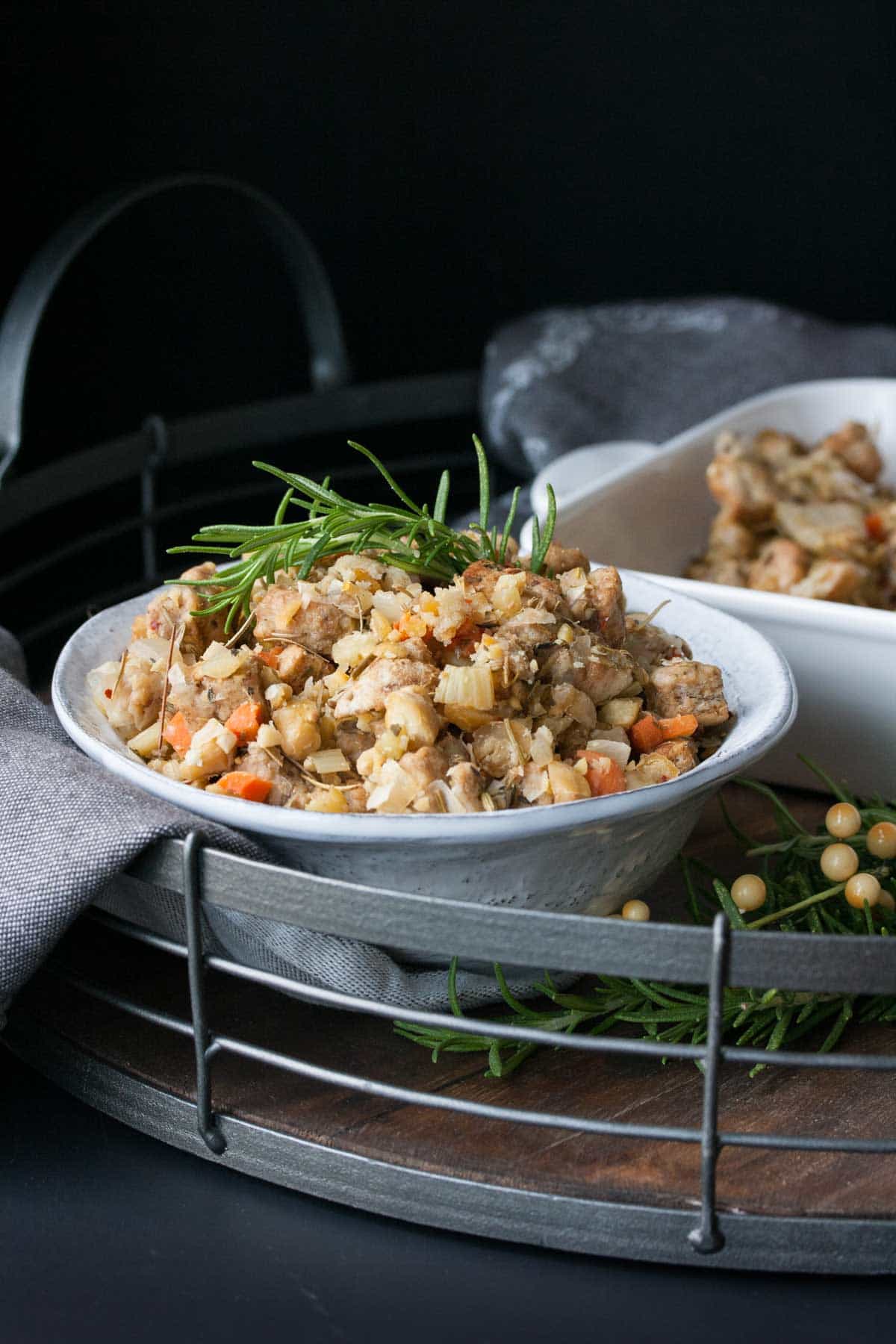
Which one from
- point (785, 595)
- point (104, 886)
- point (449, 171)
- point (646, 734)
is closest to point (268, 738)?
point (104, 886)

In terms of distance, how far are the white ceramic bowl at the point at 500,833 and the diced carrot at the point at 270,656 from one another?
3.9 inches

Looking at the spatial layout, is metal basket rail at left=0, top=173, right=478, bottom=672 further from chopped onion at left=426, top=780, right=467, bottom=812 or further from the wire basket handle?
chopped onion at left=426, top=780, right=467, bottom=812

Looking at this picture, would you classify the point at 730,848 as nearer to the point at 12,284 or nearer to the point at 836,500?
the point at 836,500

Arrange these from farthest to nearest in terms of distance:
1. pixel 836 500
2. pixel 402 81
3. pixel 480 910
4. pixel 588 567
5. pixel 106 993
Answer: pixel 402 81
pixel 836 500
pixel 588 567
pixel 106 993
pixel 480 910

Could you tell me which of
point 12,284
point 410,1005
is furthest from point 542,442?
point 410,1005

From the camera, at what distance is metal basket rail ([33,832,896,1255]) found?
0.74m

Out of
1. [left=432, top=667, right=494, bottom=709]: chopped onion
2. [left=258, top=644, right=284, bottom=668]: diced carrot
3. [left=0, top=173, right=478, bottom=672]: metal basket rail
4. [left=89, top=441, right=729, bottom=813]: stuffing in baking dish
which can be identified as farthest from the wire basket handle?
[left=432, top=667, right=494, bottom=709]: chopped onion

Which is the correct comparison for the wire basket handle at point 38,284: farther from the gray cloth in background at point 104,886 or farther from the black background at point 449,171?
the gray cloth in background at point 104,886

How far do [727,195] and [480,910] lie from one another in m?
1.91

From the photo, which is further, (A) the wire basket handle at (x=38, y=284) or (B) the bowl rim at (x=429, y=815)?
(A) the wire basket handle at (x=38, y=284)

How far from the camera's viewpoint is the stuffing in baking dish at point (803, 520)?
138 cm

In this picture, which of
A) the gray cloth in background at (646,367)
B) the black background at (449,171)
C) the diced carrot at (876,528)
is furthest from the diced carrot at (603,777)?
the black background at (449,171)

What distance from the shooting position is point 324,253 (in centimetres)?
230

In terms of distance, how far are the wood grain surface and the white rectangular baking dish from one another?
1.06ft
